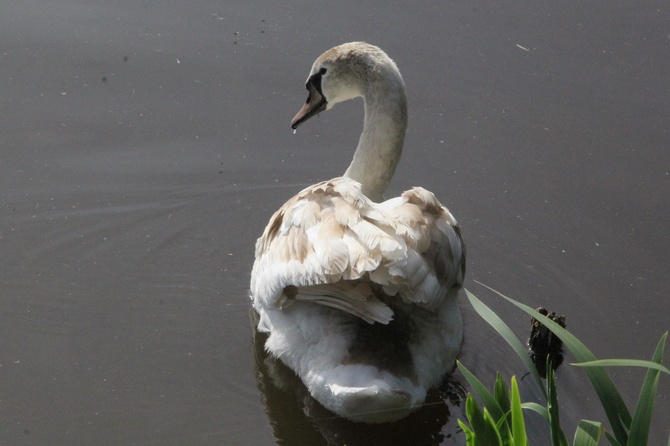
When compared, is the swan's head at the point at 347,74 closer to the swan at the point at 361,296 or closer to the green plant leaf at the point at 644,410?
A: the swan at the point at 361,296

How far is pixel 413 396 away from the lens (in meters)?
4.27

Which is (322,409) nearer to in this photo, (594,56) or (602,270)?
(602,270)

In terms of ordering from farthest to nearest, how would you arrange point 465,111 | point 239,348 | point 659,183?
point 465,111 < point 659,183 < point 239,348

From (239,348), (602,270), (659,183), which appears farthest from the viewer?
(659,183)

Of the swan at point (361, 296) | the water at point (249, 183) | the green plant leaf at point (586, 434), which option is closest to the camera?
the green plant leaf at point (586, 434)

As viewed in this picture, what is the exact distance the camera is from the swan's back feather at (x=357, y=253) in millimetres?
4219

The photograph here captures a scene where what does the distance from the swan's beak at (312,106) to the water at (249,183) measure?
0.53 m

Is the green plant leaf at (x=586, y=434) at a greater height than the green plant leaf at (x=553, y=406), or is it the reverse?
the green plant leaf at (x=553, y=406)

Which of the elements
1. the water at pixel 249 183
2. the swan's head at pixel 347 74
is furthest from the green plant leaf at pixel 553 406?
the swan's head at pixel 347 74

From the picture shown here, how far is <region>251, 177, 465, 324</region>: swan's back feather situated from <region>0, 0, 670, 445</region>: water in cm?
62

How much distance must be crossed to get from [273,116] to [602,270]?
2567mm

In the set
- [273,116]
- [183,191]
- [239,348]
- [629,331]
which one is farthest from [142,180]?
[629,331]

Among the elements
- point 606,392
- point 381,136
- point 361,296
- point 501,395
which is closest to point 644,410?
point 606,392

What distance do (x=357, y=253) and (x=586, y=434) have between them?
1.30 metres
